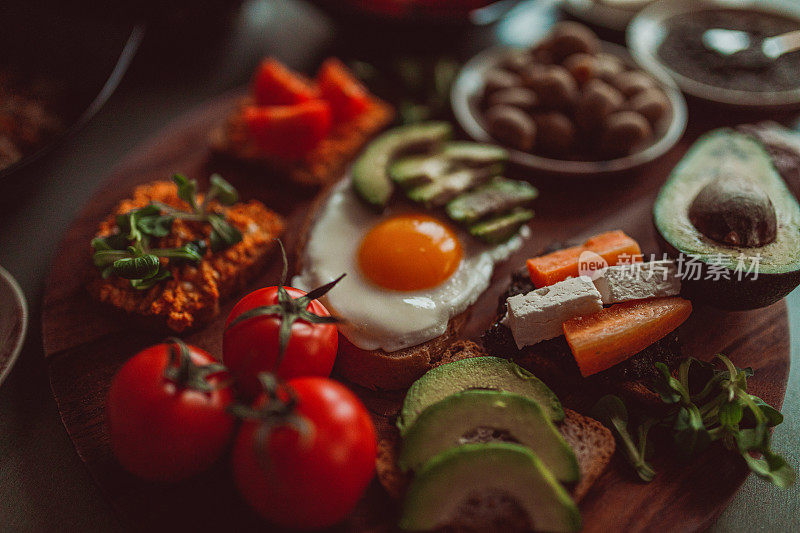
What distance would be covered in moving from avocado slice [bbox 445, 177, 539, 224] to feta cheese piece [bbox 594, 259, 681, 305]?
2.27 feet

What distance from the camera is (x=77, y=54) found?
344cm

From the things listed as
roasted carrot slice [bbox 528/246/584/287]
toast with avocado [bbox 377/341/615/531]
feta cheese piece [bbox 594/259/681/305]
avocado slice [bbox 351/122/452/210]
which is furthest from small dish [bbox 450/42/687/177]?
toast with avocado [bbox 377/341/615/531]

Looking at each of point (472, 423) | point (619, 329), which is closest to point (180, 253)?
point (472, 423)

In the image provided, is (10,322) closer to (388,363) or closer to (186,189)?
(186,189)

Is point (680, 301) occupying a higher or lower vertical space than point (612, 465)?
higher

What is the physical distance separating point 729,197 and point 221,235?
2344mm

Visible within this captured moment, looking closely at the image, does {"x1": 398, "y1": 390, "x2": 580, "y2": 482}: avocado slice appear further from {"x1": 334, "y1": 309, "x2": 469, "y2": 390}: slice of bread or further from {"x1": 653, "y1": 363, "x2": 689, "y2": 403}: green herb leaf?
{"x1": 653, "y1": 363, "x2": 689, "y2": 403}: green herb leaf

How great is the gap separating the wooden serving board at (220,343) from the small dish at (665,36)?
1.65ft

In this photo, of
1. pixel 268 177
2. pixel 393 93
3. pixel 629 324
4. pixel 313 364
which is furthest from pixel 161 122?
pixel 629 324

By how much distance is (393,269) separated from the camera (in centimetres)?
263

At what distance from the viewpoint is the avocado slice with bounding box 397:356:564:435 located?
2246 mm

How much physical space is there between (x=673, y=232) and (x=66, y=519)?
2.86m

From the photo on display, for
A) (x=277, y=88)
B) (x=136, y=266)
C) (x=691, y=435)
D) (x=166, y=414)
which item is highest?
(x=277, y=88)

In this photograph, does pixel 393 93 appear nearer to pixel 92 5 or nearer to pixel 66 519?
pixel 92 5
